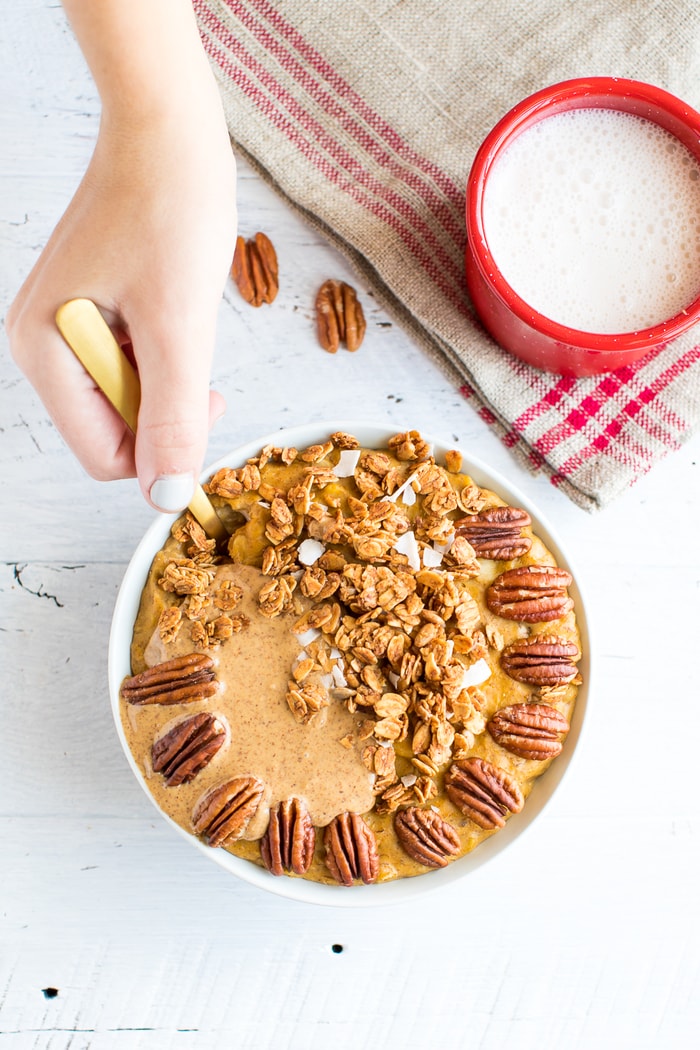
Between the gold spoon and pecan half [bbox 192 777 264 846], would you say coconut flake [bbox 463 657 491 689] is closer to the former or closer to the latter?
pecan half [bbox 192 777 264 846]

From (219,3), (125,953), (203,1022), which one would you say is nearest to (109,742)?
(125,953)

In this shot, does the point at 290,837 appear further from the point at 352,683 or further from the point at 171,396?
the point at 171,396

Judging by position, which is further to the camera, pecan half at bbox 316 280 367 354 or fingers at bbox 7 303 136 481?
pecan half at bbox 316 280 367 354

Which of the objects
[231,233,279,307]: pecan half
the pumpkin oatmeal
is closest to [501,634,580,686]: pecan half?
the pumpkin oatmeal

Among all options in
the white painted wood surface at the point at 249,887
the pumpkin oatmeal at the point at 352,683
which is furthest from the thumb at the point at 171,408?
the white painted wood surface at the point at 249,887

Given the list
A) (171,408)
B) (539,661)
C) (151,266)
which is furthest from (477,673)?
(151,266)

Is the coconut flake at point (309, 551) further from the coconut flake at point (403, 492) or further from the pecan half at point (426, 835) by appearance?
the pecan half at point (426, 835)
